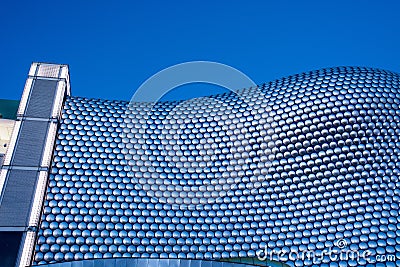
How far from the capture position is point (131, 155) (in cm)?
1644

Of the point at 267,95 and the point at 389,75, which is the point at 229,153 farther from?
the point at 389,75

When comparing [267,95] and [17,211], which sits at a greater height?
[267,95]

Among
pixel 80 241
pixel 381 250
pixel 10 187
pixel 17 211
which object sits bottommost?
pixel 381 250

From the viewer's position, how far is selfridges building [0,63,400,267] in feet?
45.0

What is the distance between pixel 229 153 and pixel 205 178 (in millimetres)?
1345

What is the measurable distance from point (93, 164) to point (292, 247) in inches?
273

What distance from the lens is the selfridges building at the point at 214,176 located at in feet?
45.0

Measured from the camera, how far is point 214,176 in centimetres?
1617

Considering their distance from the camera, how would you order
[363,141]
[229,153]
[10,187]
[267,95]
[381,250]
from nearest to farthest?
[381,250]
[10,187]
[363,141]
[229,153]
[267,95]

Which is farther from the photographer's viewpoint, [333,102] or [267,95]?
[267,95]

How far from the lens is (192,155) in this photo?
16.9 meters

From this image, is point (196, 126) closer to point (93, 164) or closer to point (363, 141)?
point (93, 164)

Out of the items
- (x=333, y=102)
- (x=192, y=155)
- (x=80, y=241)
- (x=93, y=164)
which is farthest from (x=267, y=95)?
(x=80, y=241)

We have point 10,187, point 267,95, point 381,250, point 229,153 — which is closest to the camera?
point 381,250
